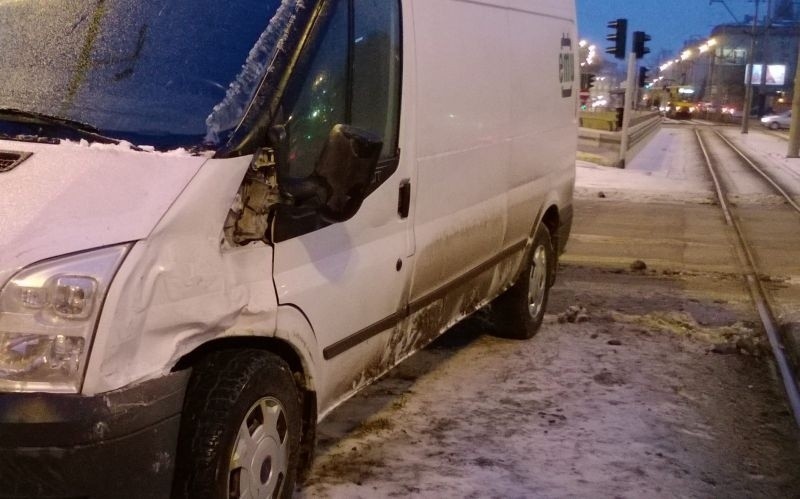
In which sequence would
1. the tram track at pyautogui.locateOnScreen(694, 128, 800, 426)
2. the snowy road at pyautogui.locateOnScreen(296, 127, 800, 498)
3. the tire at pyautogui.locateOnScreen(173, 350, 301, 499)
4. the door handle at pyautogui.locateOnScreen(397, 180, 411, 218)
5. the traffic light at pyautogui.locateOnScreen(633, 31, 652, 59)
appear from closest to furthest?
the tire at pyautogui.locateOnScreen(173, 350, 301, 499) < the door handle at pyautogui.locateOnScreen(397, 180, 411, 218) < the snowy road at pyautogui.locateOnScreen(296, 127, 800, 498) < the tram track at pyautogui.locateOnScreen(694, 128, 800, 426) < the traffic light at pyautogui.locateOnScreen(633, 31, 652, 59)

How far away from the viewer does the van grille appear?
9.98 feet

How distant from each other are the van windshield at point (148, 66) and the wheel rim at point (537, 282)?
12.5ft

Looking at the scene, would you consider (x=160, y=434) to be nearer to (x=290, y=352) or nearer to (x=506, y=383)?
(x=290, y=352)

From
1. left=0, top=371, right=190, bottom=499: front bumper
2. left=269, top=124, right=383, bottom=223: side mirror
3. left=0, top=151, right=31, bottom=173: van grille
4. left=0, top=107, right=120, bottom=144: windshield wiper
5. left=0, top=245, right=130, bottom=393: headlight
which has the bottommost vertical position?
left=0, top=371, right=190, bottom=499: front bumper

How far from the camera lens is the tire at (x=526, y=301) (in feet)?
22.2

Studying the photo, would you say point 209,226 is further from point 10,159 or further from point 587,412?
point 587,412

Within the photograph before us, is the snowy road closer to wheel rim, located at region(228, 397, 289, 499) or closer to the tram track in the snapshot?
the tram track

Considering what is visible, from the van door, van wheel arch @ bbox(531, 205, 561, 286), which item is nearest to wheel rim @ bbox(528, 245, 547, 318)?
van wheel arch @ bbox(531, 205, 561, 286)

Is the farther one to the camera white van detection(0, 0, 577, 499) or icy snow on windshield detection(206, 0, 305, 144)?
icy snow on windshield detection(206, 0, 305, 144)

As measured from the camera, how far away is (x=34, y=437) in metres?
2.66

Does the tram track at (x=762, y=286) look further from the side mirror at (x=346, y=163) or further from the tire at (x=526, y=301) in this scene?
the side mirror at (x=346, y=163)

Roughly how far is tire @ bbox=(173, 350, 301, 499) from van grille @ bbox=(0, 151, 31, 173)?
0.86m

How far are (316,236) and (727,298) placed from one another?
585 centimetres

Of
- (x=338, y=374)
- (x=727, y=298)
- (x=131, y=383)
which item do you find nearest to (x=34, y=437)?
(x=131, y=383)
